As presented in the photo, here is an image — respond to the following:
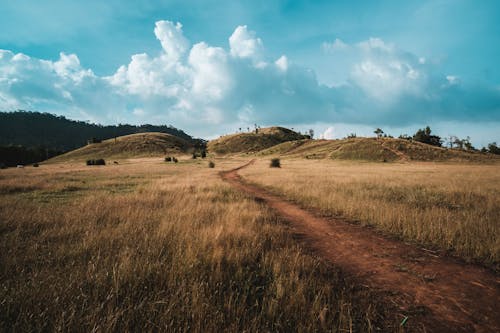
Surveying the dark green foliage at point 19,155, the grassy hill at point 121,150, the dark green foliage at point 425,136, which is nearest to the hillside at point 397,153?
the dark green foliage at point 425,136

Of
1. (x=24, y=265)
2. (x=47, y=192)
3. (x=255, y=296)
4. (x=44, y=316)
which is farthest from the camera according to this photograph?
(x=47, y=192)

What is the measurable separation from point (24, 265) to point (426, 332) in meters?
6.62

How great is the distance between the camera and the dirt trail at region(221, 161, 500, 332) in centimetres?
316

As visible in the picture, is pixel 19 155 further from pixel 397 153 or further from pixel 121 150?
pixel 397 153

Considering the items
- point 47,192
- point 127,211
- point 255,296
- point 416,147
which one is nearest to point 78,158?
point 47,192

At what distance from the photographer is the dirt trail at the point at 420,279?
3.16 meters

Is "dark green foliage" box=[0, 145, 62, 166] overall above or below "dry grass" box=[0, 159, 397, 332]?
above

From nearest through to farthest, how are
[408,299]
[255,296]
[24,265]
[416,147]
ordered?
[255,296] → [408,299] → [24,265] → [416,147]

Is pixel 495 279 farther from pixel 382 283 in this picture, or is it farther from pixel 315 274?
pixel 315 274

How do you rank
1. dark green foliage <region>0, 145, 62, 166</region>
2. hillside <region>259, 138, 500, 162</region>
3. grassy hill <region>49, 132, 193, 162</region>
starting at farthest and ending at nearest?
grassy hill <region>49, 132, 193, 162</region> < dark green foliage <region>0, 145, 62, 166</region> < hillside <region>259, 138, 500, 162</region>

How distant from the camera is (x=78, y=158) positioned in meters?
104

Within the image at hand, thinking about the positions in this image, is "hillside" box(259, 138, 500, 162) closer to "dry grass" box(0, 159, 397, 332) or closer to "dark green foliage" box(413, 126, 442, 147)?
"dark green foliage" box(413, 126, 442, 147)

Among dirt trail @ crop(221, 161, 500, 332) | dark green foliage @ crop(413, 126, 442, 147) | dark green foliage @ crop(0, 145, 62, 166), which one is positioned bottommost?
dirt trail @ crop(221, 161, 500, 332)

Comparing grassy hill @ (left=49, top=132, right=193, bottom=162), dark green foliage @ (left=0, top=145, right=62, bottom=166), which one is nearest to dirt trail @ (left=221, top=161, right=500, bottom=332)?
grassy hill @ (left=49, top=132, right=193, bottom=162)
